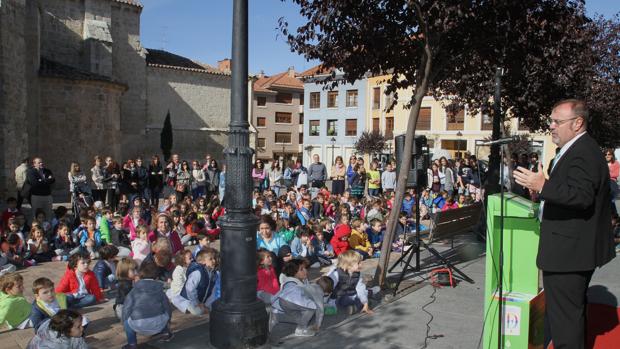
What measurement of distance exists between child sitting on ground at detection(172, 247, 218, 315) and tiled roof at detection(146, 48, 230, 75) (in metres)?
28.6

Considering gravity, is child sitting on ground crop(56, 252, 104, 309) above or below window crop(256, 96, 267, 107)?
below

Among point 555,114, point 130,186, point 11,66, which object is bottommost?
point 130,186

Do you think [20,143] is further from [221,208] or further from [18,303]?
[18,303]

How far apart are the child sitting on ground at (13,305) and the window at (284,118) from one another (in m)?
50.1

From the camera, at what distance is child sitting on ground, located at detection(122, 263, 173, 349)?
4582 millimetres

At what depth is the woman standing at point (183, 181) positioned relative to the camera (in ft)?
44.6

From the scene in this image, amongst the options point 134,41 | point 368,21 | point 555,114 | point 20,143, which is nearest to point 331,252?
point 368,21

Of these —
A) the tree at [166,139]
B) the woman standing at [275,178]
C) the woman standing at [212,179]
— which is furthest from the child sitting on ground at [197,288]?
the tree at [166,139]

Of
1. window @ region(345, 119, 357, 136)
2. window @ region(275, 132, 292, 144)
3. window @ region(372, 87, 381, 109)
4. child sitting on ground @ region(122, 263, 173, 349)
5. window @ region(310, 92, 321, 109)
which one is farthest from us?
window @ region(275, 132, 292, 144)

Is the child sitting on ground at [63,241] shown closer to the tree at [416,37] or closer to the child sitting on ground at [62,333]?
the child sitting on ground at [62,333]

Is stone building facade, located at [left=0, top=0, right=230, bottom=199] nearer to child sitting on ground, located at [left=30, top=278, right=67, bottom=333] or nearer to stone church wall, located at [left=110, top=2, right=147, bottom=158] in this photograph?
stone church wall, located at [left=110, top=2, right=147, bottom=158]

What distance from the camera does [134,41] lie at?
98.4ft

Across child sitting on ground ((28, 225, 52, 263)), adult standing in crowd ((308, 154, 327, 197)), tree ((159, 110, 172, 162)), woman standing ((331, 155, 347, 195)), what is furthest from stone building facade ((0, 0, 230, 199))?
woman standing ((331, 155, 347, 195))

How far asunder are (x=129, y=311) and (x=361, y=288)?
93.6 inches
